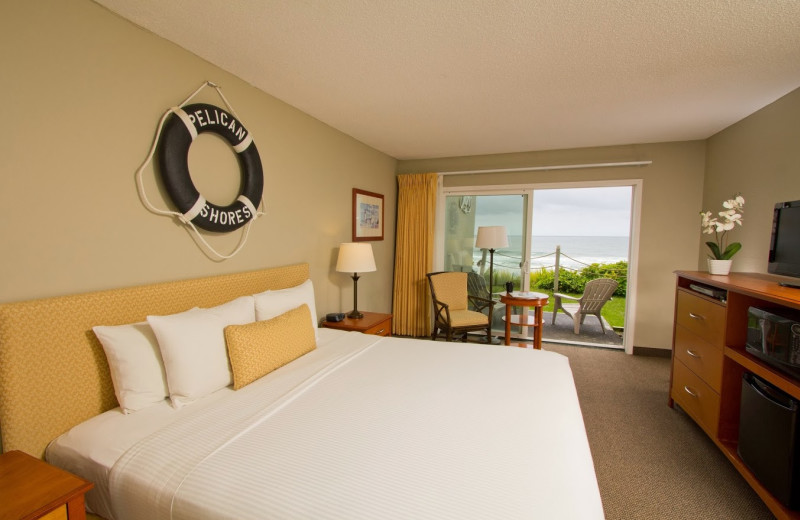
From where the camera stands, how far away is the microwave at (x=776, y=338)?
1.65 metres

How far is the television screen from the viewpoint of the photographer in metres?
2.08

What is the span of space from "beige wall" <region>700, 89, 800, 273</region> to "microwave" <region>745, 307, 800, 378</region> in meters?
1.15

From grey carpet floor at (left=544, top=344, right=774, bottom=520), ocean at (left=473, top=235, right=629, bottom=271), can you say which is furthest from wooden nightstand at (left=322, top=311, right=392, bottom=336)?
ocean at (left=473, top=235, right=629, bottom=271)

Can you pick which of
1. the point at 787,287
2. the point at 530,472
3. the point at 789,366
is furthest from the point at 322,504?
the point at 787,287

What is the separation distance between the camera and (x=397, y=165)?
498cm

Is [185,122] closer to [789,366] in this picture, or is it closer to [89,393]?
[89,393]

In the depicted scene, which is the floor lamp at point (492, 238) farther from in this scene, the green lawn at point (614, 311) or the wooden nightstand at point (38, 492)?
the wooden nightstand at point (38, 492)

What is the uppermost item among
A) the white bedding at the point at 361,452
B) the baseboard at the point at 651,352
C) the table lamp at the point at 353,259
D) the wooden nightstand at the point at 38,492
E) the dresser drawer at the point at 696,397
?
the table lamp at the point at 353,259

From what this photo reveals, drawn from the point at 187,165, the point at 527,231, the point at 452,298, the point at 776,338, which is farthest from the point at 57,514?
the point at 527,231

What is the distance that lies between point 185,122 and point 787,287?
3526 mm

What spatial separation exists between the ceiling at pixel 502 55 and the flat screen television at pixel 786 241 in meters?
0.89

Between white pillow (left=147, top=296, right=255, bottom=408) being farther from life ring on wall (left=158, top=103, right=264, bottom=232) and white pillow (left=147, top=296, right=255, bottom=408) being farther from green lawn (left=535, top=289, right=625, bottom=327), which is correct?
green lawn (left=535, top=289, right=625, bottom=327)

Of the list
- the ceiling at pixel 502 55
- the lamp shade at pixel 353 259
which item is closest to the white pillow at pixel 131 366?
the ceiling at pixel 502 55

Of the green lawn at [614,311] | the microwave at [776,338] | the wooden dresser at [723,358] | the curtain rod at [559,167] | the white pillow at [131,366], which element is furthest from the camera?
the green lawn at [614,311]
